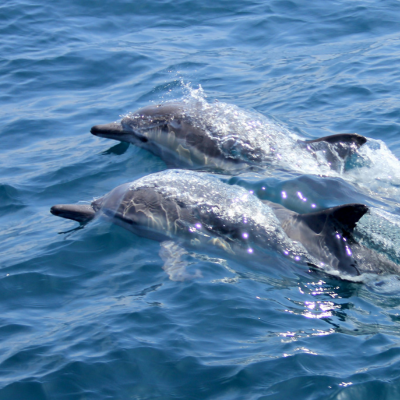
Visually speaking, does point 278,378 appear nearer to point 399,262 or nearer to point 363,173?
point 399,262

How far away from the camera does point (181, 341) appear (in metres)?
6.12

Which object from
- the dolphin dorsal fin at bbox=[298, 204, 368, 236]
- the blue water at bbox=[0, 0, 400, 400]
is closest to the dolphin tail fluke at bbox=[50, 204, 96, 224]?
the blue water at bbox=[0, 0, 400, 400]

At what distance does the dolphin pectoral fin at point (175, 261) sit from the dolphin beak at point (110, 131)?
4058 millimetres

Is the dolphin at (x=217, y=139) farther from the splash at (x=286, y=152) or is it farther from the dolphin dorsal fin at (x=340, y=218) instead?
the dolphin dorsal fin at (x=340, y=218)

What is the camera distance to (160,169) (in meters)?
11.2

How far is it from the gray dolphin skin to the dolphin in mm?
1984

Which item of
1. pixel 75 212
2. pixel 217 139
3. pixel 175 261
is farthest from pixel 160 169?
pixel 175 261

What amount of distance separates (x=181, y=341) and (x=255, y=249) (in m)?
2.20

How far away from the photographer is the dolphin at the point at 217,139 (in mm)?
10719

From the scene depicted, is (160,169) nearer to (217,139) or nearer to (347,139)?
(217,139)

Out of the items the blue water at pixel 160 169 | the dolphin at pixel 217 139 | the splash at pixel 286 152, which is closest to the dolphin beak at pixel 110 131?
the dolphin at pixel 217 139

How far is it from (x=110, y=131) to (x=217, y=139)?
219 cm

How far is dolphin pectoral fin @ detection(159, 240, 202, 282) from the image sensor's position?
744 centimetres

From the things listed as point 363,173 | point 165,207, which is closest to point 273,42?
point 363,173
